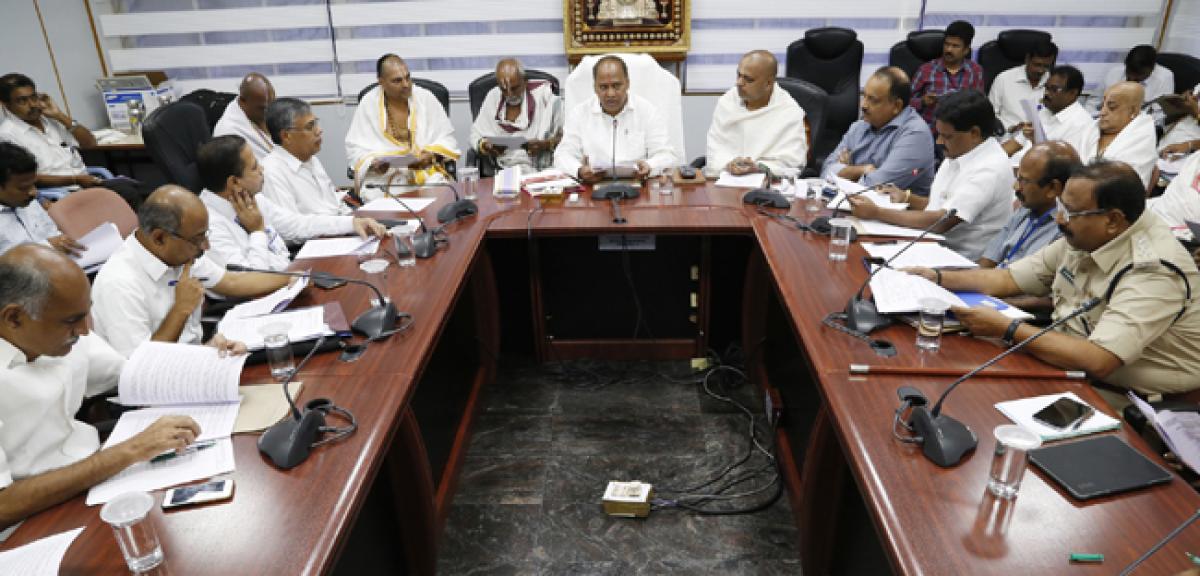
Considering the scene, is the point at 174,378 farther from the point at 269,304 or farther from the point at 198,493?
the point at 269,304

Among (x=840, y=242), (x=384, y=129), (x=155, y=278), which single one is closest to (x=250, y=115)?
(x=384, y=129)

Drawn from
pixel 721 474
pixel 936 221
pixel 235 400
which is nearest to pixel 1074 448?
pixel 721 474

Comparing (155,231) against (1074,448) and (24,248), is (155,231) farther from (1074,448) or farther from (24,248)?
(1074,448)

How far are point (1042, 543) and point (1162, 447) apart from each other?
639 millimetres

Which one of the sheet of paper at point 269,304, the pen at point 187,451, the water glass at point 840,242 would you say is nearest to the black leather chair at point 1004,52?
the water glass at point 840,242

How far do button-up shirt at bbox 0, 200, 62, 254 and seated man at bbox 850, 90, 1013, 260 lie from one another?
3.41m

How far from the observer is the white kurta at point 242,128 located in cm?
394

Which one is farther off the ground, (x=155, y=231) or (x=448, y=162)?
(x=155, y=231)

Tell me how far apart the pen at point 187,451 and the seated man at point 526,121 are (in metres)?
2.87

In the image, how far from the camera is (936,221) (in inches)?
102

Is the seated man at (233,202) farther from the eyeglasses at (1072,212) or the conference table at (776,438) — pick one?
the eyeglasses at (1072,212)

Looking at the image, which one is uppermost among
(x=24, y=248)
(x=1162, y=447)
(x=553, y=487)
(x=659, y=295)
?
(x=24, y=248)

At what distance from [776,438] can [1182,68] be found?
4502 millimetres

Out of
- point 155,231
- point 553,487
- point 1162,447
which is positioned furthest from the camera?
point 553,487
